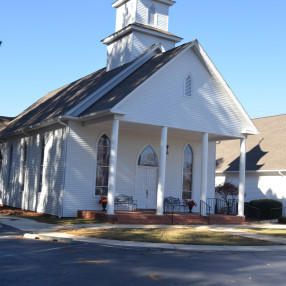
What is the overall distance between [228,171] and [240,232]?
44.5 feet

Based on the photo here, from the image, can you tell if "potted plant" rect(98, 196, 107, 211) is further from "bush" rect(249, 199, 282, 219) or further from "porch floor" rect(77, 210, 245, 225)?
"bush" rect(249, 199, 282, 219)

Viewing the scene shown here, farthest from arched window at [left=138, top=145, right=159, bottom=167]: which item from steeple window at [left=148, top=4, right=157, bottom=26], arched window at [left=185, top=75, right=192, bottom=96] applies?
steeple window at [left=148, top=4, right=157, bottom=26]

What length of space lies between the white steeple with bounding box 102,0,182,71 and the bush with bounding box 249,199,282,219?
1132 centimetres

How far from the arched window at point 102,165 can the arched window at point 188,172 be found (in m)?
5.04

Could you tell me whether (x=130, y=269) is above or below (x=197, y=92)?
below

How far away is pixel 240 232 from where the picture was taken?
17.5 metres

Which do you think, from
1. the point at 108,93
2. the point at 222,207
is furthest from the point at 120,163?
the point at 222,207

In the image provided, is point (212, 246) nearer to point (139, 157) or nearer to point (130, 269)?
point (130, 269)

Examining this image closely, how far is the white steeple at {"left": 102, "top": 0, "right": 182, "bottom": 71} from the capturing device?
1011 inches

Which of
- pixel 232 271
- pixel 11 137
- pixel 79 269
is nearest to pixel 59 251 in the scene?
pixel 79 269

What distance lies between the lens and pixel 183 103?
20.6 m

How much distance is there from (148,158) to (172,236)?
8829 millimetres

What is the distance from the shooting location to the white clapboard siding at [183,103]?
1933 cm

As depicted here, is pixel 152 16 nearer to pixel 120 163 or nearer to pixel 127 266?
pixel 120 163
